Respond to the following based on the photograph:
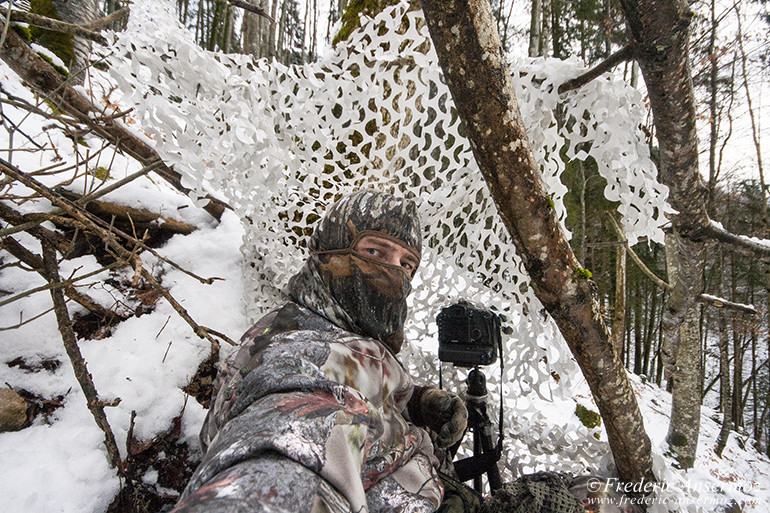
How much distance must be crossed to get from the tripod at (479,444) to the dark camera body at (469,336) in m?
0.13

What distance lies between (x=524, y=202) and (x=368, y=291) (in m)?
0.53

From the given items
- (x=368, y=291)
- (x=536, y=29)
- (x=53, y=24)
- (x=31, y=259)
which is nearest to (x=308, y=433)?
(x=368, y=291)

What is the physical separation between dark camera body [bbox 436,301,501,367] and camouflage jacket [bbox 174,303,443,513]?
0.92 feet

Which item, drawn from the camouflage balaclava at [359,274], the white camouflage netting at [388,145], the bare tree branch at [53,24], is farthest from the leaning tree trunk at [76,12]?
the camouflage balaclava at [359,274]

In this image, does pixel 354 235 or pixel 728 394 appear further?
pixel 728 394

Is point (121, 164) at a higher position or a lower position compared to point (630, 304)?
higher

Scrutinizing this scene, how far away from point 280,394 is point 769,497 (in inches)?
385

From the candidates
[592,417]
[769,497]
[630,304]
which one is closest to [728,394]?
[769,497]

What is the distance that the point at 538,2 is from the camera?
574 cm

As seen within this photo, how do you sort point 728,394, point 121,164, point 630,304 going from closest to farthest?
point 121,164
point 728,394
point 630,304

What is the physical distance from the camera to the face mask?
1121 mm

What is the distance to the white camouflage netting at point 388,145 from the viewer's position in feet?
3.82

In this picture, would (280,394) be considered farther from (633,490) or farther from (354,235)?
(633,490)

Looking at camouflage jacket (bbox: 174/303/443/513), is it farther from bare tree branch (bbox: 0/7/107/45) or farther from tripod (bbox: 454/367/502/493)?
bare tree branch (bbox: 0/7/107/45)
